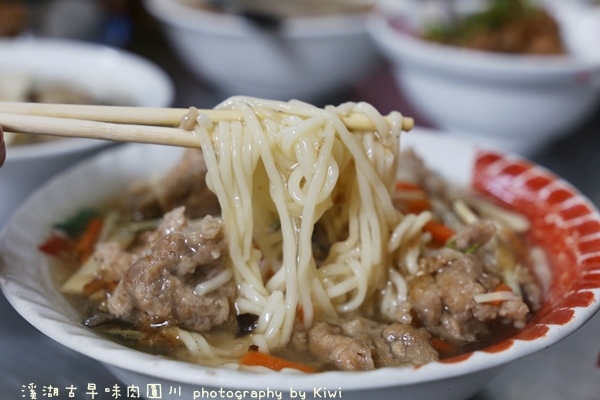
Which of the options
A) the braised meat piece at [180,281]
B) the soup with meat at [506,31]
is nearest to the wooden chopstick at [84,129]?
the braised meat piece at [180,281]

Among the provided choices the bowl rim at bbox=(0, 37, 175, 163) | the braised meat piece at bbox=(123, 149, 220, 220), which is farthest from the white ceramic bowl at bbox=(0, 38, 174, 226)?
the braised meat piece at bbox=(123, 149, 220, 220)

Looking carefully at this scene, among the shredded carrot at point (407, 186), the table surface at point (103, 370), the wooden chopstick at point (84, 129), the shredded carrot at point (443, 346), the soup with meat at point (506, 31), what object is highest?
the wooden chopstick at point (84, 129)

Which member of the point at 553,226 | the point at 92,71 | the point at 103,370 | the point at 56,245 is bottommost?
the point at 103,370

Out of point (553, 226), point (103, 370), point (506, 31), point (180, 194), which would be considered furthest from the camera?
point (506, 31)

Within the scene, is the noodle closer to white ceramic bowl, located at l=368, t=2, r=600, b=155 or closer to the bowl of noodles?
the bowl of noodles

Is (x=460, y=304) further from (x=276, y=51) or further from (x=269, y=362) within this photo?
(x=276, y=51)

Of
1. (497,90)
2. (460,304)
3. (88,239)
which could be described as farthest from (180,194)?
(497,90)

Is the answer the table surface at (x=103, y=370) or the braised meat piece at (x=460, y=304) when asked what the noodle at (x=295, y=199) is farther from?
the table surface at (x=103, y=370)
